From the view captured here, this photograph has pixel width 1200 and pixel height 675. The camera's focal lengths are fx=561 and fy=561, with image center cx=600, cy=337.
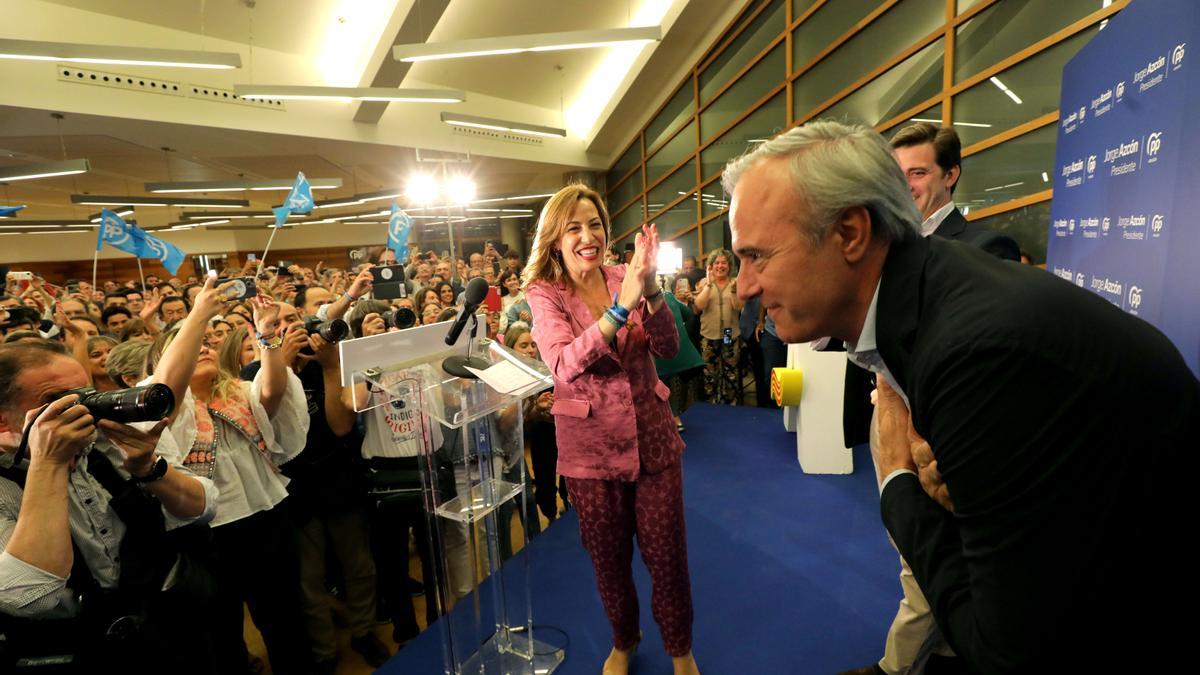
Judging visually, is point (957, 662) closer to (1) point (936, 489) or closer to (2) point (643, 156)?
(1) point (936, 489)

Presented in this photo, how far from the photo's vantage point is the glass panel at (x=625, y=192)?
10.8 metres

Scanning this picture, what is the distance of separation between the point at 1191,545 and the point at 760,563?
2.00m

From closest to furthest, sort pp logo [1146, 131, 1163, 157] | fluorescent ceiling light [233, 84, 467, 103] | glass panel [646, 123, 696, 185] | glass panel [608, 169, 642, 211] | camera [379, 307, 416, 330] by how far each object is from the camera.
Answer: pp logo [1146, 131, 1163, 157] < camera [379, 307, 416, 330] < fluorescent ceiling light [233, 84, 467, 103] < glass panel [646, 123, 696, 185] < glass panel [608, 169, 642, 211]

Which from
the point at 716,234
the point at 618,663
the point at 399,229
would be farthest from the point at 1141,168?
the point at 716,234

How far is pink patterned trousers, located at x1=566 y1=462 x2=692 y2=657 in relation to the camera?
5.41 feet

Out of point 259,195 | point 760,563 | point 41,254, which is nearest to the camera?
point 760,563

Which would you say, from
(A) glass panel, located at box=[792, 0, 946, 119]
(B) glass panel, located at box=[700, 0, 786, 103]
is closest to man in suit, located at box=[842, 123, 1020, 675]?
(A) glass panel, located at box=[792, 0, 946, 119]

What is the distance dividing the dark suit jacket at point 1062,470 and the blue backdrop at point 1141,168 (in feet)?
2.56

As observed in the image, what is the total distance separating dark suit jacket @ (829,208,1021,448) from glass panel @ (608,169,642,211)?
9.30 meters

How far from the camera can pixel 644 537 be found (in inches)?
65.6

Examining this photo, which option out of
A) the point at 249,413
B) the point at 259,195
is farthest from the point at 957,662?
the point at 259,195

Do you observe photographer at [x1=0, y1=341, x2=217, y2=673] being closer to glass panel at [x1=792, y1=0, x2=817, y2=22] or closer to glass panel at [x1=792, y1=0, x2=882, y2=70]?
glass panel at [x1=792, y1=0, x2=882, y2=70]

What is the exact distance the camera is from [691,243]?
8.37m

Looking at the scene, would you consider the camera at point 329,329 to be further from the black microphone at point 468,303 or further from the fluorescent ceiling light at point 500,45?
the fluorescent ceiling light at point 500,45
